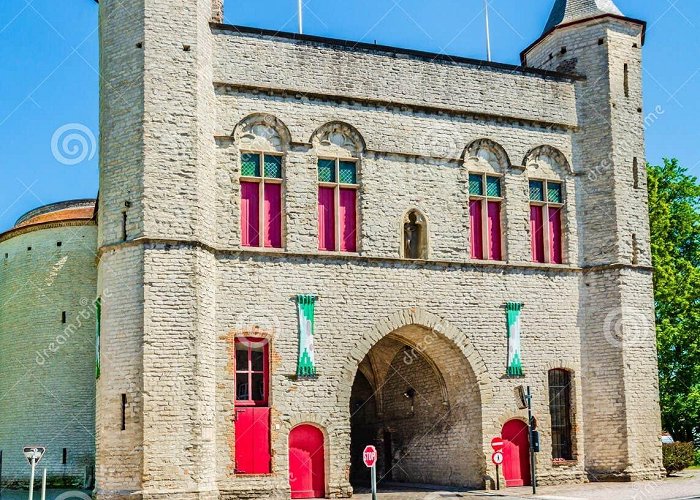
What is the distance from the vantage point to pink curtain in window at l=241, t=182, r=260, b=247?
77.2ft

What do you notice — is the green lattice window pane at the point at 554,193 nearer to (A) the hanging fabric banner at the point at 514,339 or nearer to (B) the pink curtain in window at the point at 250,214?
(A) the hanging fabric banner at the point at 514,339

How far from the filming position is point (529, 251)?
2631 cm

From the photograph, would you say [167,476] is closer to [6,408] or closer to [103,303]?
[103,303]

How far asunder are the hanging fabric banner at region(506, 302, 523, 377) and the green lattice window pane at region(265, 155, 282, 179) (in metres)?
7.54

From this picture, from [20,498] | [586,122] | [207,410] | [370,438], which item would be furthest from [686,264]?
[20,498]

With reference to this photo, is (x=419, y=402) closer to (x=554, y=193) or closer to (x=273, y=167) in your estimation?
(x=554, y=193)

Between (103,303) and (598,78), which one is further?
(598,78)

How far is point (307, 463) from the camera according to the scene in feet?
75.9

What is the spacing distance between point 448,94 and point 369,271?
5758 mm

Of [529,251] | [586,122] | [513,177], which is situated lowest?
[529,251]

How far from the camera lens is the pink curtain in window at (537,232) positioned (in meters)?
26.7
